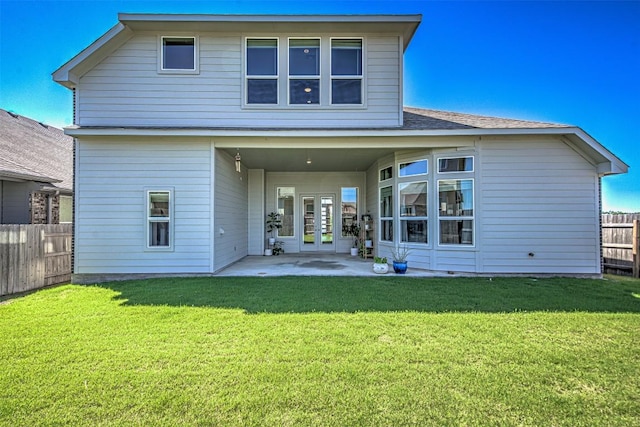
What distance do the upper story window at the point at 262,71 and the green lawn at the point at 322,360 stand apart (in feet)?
15.4

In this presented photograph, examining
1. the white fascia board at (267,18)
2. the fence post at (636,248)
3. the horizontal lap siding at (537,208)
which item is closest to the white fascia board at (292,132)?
the horizontal lap siding at (537,208)

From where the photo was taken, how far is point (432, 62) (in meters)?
12.9

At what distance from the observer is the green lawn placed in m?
2.07

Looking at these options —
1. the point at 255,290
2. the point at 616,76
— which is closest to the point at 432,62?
the point at 616,76

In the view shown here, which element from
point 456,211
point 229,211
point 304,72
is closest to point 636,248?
point 456,211

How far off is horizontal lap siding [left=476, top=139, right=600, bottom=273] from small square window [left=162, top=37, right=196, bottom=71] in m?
7.13

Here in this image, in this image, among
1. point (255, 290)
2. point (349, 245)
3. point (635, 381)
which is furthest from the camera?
point (349, 245)

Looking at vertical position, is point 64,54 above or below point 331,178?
above

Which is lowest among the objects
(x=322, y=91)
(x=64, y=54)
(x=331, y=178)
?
(x=331, y=178)

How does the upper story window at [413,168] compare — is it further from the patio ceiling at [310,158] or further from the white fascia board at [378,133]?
the white fascia board at [378,133]

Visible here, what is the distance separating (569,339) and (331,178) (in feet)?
28.6

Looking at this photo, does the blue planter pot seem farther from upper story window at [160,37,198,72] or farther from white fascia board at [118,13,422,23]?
upper story window at [160,37,198,72]

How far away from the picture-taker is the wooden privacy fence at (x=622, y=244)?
6.98 metres

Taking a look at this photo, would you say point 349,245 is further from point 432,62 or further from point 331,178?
point 432,62
